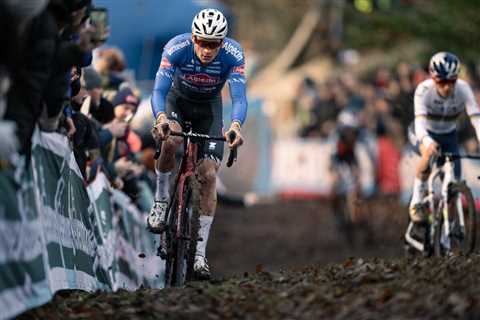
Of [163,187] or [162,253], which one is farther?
[163,187]

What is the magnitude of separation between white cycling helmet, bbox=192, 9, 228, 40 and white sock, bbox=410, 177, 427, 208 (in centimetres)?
423

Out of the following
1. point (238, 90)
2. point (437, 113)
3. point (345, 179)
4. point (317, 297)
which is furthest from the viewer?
point (345, 179)

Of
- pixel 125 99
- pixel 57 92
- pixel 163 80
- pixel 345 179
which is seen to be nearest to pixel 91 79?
pixel 125 99

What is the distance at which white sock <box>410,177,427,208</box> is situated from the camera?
52.4 feet

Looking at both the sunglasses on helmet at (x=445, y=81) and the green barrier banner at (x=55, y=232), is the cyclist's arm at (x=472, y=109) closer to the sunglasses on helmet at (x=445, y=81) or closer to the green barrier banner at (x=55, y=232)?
the sunglasses on helmet at (x=445, y=81)

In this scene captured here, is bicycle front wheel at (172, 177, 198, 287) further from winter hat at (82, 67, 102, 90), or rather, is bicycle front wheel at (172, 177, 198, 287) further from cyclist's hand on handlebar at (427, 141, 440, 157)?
cyclist's hand on handlebar at (427, 141, 440, 157)

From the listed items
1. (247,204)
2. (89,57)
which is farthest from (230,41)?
(247,204)

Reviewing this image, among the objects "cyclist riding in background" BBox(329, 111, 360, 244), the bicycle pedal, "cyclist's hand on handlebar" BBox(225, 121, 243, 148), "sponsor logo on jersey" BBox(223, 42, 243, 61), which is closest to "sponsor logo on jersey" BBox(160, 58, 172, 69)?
"sponsor logo on jersey" BBox(223, 42, 243, 61)

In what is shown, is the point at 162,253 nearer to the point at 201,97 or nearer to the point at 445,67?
the point at 201,97

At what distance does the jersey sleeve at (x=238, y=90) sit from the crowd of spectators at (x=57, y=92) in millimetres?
1313

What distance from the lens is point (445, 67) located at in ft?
49.9

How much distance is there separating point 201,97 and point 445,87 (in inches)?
136

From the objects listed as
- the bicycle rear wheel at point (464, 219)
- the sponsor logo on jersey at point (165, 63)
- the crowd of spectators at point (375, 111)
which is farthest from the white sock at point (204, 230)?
the crowd of spectators at point (375, 111)

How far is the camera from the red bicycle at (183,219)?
1203cm
